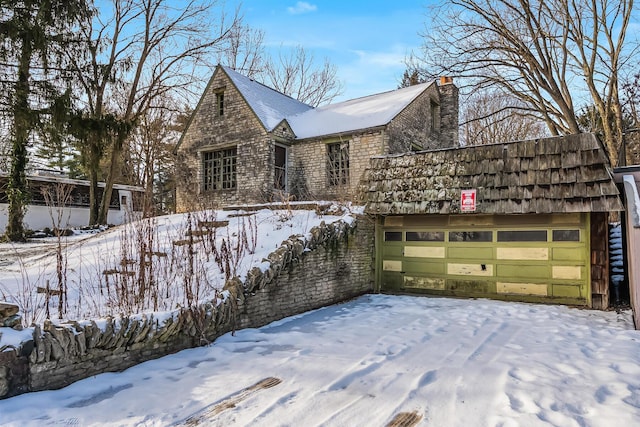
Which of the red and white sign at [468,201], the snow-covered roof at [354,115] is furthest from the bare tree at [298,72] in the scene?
the red and white sign at [468,201]

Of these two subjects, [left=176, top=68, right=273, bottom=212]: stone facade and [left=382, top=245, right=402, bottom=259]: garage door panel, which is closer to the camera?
[left=382, top=245, right=402, bottom=259]: garage door panel

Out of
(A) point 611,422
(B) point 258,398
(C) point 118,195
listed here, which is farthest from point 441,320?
(C) point 118,195

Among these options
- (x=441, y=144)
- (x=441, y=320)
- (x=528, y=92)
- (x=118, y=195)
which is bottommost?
(x=441, y=320)

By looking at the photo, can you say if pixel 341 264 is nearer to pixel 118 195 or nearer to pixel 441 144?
pixel 441 144

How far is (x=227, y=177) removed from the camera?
16.8 meters

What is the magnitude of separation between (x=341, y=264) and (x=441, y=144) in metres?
11.7

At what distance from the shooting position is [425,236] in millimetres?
8828

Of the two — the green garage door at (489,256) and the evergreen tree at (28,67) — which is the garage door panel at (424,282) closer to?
the green garage door at (489,256)

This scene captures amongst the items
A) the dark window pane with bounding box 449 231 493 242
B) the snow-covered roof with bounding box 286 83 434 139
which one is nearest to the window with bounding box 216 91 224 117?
the snow-covered roof with bounding box 286 83 434 139

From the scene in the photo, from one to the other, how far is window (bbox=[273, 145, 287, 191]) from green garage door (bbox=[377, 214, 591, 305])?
7.48 m

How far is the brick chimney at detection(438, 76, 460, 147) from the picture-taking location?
17.8 metres

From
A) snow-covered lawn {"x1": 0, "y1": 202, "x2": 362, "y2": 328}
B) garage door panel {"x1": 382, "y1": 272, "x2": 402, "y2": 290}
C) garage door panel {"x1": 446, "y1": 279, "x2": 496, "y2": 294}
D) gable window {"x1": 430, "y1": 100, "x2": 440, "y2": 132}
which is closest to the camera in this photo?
snow-covered lawn {"x1": 0, "y1": 202, "x2": 362, "y2": 328}

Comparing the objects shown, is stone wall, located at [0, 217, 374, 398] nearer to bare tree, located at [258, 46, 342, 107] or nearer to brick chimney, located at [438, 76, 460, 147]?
brick chimney, located at [438, 76, 460, 147]

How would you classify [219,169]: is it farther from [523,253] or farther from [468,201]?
[523,253]
